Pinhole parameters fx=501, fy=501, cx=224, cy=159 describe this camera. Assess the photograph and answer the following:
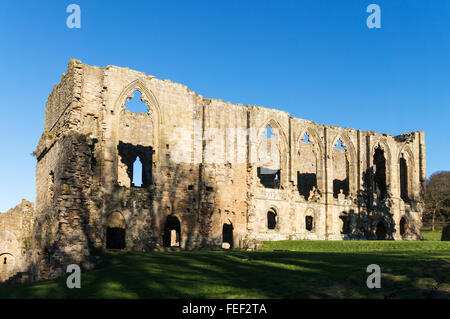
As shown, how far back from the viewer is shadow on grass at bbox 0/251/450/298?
10.4 metres

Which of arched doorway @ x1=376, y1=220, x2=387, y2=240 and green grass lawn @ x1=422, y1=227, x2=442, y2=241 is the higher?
arched doorway @ x1=376, y1=220, x2=387, y2=240

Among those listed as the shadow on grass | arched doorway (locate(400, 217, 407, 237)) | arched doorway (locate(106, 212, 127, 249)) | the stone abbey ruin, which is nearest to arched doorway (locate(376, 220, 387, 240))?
the stone abbey ruin

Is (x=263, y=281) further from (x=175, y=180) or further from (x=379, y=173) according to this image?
(x=379, y=173)

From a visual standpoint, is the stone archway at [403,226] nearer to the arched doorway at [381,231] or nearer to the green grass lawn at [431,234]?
the green grass lawn at [431,234]

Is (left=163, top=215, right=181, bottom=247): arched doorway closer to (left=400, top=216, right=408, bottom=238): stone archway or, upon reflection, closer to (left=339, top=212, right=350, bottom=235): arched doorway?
(left=339, top=212, right=350, bottom=235): arched doorway

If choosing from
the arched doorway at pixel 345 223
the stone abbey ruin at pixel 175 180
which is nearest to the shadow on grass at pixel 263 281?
the stone abbey ruin at pixel 175 180

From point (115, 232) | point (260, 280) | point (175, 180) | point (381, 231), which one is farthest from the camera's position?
point (381, 231)

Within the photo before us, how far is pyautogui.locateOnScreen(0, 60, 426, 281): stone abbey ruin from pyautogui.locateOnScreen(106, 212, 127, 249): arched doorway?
0.06 meters

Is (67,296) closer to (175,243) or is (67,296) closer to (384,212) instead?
(175,243)

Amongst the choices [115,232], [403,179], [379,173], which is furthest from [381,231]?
[115,232]

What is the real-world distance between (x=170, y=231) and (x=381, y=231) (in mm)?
16530

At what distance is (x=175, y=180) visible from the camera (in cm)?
2702

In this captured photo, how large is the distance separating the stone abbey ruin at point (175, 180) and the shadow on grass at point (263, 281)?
5.57 meters
